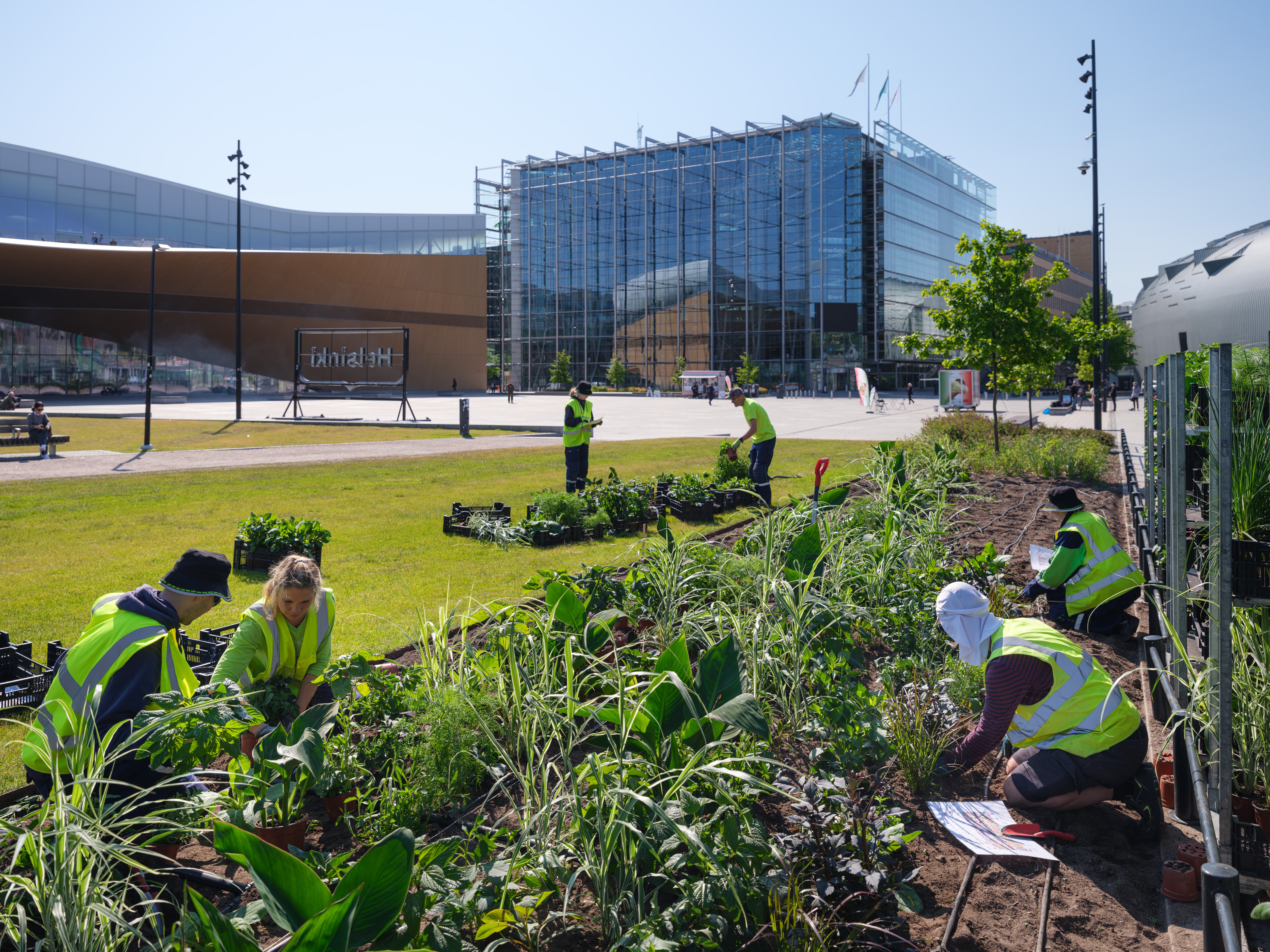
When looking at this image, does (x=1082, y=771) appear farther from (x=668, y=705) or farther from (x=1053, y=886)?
(x=668, y=705)

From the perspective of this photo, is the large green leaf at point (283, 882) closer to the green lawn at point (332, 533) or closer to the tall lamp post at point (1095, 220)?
the green lawn at point (332, 533)

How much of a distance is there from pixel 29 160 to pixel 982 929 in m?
83.4

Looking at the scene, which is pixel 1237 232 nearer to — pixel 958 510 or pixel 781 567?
pixel 958 510

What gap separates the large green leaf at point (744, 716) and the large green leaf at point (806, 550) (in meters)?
2.44

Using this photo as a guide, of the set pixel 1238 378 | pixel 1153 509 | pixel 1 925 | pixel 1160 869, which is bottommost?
pixel 1160 869

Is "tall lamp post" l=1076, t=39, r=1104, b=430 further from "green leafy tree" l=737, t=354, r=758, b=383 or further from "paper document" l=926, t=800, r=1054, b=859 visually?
"green leafy tree" l=737, t=354, r=758, b=383

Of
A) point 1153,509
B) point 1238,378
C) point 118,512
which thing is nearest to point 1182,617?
point 1238,378

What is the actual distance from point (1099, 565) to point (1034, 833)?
124 inches

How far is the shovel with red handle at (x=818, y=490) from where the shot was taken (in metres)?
7.49

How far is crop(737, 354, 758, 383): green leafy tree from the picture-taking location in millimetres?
71438

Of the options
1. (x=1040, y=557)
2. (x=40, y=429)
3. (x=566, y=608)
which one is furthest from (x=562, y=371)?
(x=566, y=608)

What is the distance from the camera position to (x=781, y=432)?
29797 mm

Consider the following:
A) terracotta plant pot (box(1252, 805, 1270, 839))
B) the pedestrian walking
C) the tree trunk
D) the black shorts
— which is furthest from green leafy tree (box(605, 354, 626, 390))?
terracotta plant pot (box(1252, 805, 1270, 839))

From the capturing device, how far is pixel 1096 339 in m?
23.6
